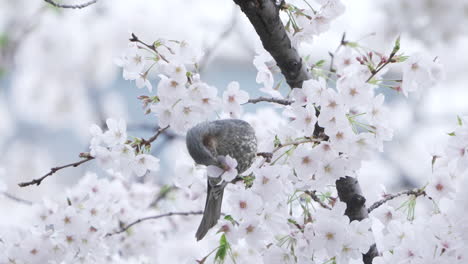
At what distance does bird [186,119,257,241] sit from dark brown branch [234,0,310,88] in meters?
0.13

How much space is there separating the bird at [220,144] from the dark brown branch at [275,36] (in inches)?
5.3

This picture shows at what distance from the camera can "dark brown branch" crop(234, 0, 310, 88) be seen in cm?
83

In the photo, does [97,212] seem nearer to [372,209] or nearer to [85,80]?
[372,209]

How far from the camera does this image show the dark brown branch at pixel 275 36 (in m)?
0.83

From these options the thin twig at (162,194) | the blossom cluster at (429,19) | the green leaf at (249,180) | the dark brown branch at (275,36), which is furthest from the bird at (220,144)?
the blossom cluster at (429,19)

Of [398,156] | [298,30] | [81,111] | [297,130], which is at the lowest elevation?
[398,156]

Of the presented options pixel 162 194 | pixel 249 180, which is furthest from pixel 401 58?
pixel 162 194

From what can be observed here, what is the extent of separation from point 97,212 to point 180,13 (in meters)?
2.19

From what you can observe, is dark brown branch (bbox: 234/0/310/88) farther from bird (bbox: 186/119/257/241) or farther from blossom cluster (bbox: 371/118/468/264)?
blossom cluster (bbox: 371/118/468/264)

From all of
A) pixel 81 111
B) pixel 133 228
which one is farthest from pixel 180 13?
pixel 133 228

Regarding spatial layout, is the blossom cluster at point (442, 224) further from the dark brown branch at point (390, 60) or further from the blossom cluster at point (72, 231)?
the blossom cluster at point (72, 231)

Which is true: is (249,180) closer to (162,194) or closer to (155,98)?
(155,98)

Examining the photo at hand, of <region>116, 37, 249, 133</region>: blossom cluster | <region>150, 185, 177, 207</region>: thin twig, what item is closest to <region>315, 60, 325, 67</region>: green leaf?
<region>116, 37, 249, 133</region>: blossom cluster

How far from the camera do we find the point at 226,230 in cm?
92
